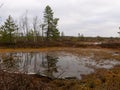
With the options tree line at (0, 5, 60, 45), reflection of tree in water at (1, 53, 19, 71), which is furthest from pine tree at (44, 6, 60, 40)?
reflection of tree in water at (1, 53, 19, 71)

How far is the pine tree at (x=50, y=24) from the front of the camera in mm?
56500

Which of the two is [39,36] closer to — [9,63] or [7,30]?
[7,30]

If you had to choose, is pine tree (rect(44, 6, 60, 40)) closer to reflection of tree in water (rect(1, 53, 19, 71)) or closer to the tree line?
the tree line

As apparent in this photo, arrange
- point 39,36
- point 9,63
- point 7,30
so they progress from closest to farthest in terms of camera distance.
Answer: point 9,63
point 7,30
point 39,36

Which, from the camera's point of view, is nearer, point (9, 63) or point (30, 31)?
point (9, 63)

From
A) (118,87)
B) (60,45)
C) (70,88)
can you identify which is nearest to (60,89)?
(70,88)

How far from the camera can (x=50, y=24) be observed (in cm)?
5700

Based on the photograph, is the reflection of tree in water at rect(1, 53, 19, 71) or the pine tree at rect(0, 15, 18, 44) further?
the pine tree at rect(0, 15, 18, 44)

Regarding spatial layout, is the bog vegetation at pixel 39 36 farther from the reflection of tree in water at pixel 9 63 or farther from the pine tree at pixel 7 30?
the reflection of tree in water at pixel 9 63

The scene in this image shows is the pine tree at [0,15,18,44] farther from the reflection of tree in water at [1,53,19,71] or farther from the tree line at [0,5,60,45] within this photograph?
the reflection of tree in water at [1,53,19,71]

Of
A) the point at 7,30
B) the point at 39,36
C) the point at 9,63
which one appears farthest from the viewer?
the point at 39,36

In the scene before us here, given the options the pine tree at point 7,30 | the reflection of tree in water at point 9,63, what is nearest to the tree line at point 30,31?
the pine tree at point 7,30

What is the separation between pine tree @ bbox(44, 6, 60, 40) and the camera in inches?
2224

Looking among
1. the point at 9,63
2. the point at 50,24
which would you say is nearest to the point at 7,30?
the point at 50,24
